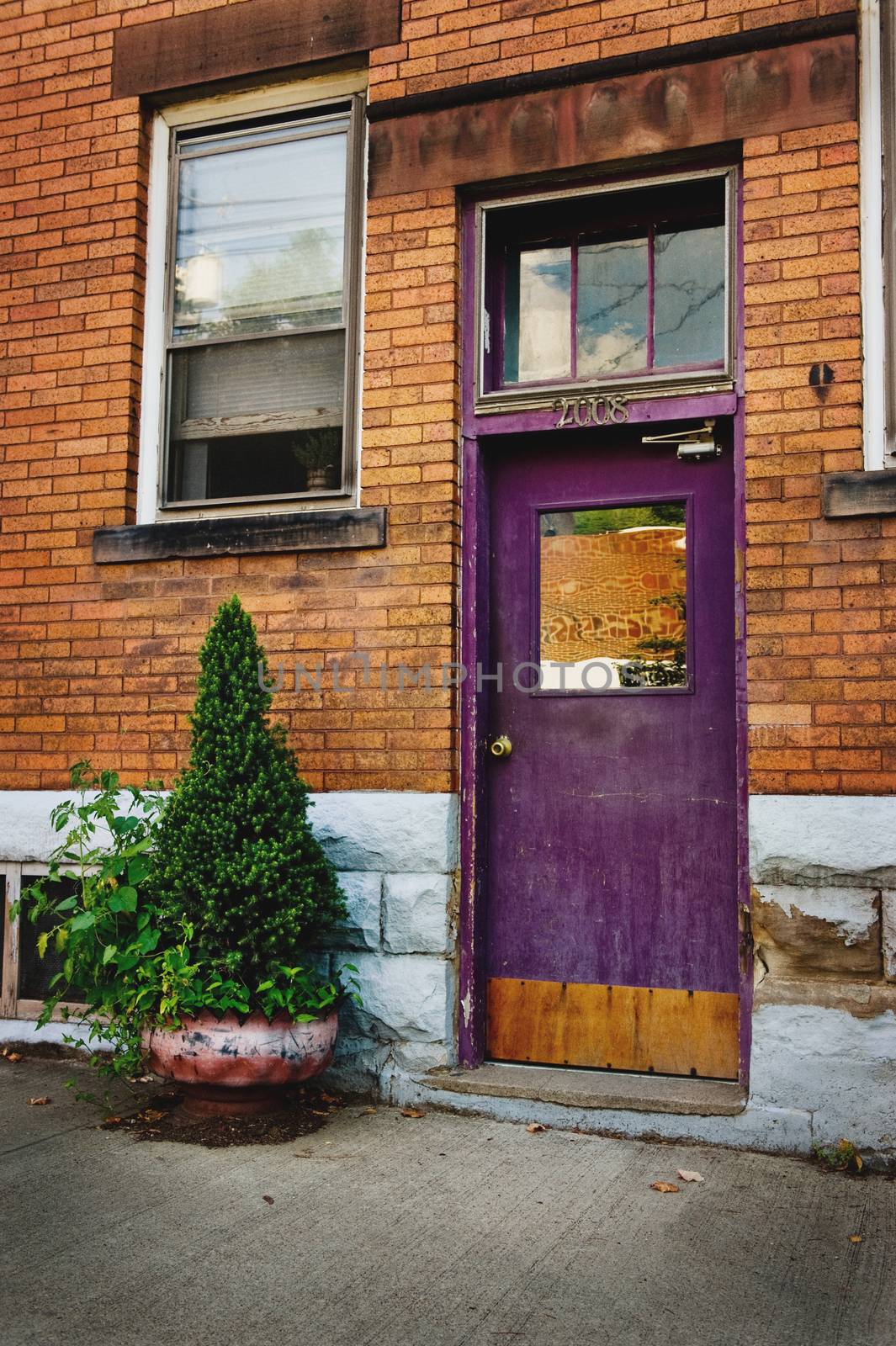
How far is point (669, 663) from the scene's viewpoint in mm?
4520

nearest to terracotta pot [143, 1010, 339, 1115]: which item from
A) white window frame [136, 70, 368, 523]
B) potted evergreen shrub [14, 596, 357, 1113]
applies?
potted evergreen shrub [14, 596, 357, 1113]

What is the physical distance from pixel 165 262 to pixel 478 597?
2166mm

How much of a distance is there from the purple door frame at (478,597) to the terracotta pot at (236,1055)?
707 millimetres

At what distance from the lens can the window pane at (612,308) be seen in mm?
4625

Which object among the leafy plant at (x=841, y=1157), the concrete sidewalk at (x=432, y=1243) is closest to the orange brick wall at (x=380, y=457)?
the leafy plant at (x=841, y=1157)

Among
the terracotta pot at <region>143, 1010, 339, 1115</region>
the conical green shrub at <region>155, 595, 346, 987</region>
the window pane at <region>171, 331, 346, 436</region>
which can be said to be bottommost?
the terracotta pot at <region>143, 1010, 339, 1115</region>

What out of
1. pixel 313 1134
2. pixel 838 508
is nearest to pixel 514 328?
pixel 838 508

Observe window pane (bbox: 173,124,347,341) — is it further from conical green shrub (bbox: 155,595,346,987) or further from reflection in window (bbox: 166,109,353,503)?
conical green shrub (bbox: 155,595,346,987)

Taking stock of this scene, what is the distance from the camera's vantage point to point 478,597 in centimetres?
468

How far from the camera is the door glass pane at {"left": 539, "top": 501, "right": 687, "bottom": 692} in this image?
4535 mm

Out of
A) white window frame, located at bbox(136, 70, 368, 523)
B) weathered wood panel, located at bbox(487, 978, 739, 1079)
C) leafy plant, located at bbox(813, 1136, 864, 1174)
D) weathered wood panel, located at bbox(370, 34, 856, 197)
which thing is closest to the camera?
leafy plant, located at bbox(813, 1136, 864, 1174)

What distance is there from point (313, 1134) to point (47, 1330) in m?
1.43

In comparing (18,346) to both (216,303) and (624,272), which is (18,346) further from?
(624,272)

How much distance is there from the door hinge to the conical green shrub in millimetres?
1432
